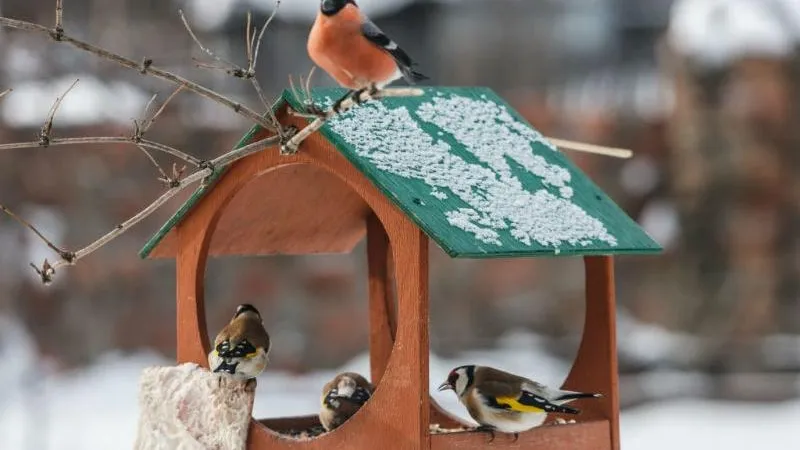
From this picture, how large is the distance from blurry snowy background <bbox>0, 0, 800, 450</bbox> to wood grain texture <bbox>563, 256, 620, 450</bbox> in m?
3.09

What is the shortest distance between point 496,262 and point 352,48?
413cm

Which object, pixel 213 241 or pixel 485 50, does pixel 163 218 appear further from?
pixel 213 241

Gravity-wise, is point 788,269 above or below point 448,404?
above

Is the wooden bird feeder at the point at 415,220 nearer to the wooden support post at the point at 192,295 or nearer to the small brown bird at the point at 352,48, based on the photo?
the wooden support post at the point at 192,295

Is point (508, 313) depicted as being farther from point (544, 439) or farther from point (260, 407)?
point (544, 439)

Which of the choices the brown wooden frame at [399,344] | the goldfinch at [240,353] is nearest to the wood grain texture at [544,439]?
the brown wooden frame at [399,344]

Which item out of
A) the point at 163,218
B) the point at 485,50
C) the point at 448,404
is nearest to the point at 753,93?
the point at 485,50

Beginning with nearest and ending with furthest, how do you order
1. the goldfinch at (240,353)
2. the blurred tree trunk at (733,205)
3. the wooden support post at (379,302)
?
the goldfinch at (240,353), the wooden support post at (379,302), the blurred tree trunk at (733,205)

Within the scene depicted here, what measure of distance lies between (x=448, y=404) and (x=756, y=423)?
5.73 feet

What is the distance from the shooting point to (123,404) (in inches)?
261

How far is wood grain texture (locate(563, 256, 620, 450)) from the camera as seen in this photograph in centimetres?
330

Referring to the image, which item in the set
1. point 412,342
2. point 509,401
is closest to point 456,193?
point 412,342

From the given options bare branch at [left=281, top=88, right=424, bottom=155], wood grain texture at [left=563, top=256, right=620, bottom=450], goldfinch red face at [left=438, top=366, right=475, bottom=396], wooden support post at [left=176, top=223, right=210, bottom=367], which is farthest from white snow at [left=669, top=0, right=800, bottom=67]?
bare branch at [left=281, top=88, right=424, bottom=155]

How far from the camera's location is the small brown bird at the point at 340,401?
3.29 metres
